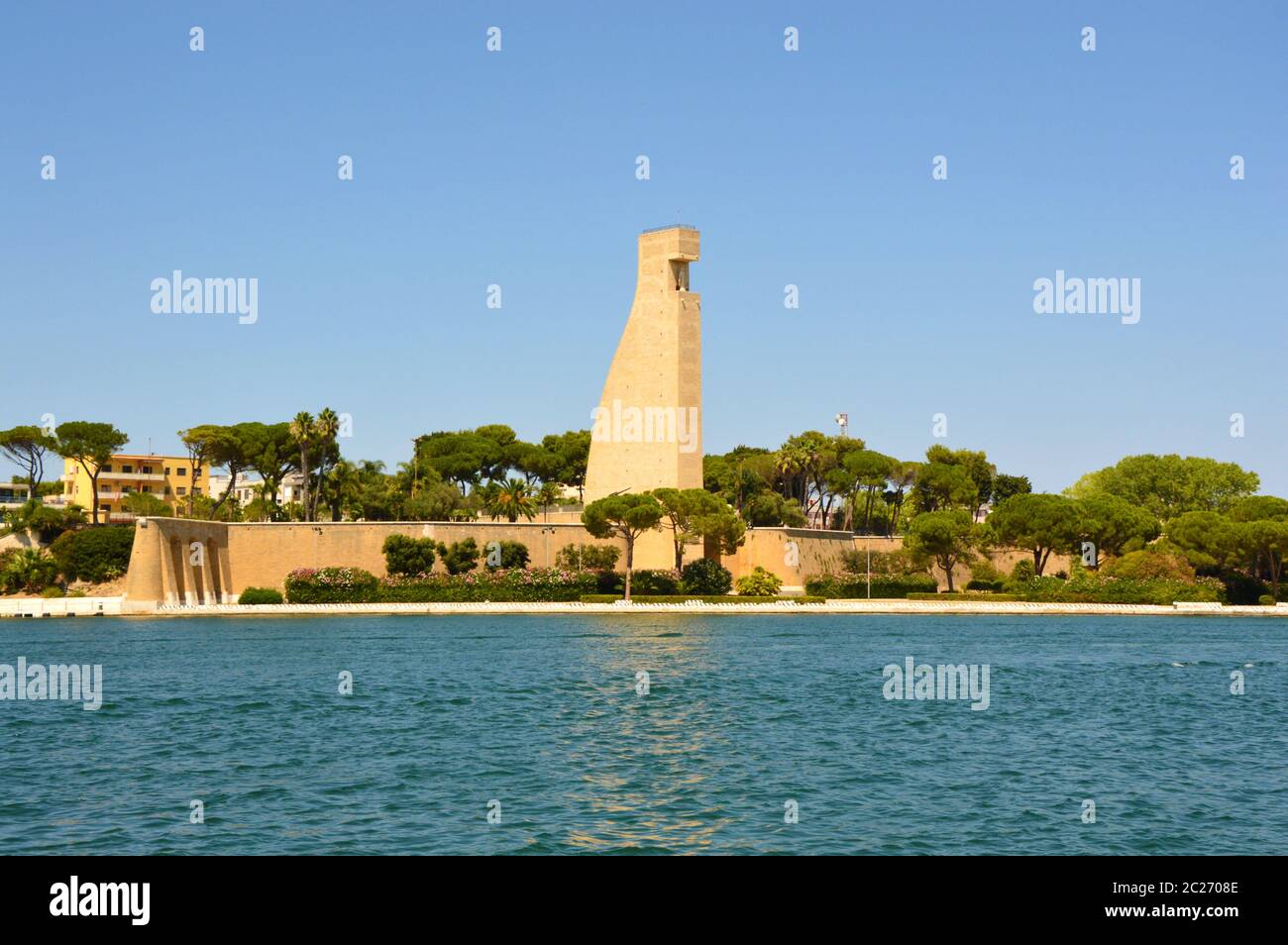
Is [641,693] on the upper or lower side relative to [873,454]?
lower

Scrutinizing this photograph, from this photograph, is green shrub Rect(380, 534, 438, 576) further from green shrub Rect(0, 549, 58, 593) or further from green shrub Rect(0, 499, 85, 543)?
green shrub Rect(0, 499, 85, 543)

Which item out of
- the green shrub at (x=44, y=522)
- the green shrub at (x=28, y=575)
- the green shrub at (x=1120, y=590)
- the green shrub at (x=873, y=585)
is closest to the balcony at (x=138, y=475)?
the green shrub at (x=44, y=522)

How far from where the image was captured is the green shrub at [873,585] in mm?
84312

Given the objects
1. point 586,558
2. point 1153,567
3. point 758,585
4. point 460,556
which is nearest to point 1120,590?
point 1153,567

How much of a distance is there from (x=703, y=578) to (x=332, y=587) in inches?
823

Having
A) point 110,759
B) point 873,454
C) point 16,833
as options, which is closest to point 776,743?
point 110,759

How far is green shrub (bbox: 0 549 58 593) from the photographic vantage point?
78.0 metres

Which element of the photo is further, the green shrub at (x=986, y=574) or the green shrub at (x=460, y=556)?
the green shrub at (x=986, y=574)

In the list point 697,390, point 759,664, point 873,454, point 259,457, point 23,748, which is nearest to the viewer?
point 23,748

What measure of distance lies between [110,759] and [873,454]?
306ft

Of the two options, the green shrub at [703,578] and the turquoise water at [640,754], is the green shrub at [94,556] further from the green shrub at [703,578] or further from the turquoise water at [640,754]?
the turquoise water at [640,754]

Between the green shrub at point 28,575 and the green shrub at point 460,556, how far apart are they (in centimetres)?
2138

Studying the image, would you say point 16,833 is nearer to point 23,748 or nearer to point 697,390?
point 23,748
